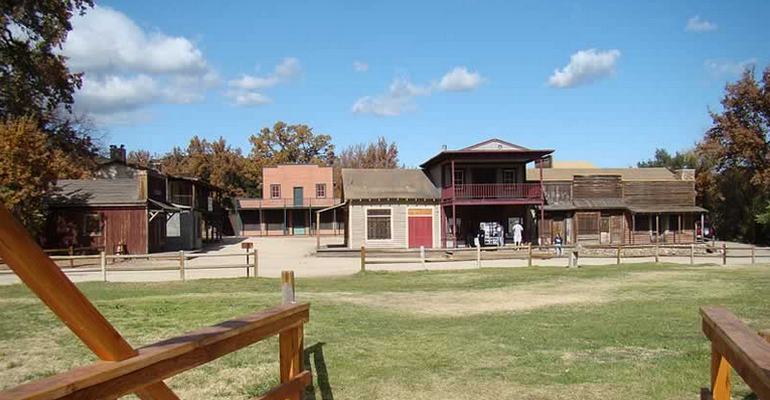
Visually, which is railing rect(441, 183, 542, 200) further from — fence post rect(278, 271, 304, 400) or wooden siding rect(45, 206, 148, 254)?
fence post rect(278, 271, 304, 400)

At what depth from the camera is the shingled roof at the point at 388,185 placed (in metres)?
38.5

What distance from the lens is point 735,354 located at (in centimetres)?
293

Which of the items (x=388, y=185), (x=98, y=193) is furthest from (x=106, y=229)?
(x=388, y=185)

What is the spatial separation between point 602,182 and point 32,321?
39061 millimetres

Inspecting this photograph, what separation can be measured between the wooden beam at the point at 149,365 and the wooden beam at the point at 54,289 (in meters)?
0.07

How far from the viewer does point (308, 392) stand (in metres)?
6.09

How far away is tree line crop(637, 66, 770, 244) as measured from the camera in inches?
1738

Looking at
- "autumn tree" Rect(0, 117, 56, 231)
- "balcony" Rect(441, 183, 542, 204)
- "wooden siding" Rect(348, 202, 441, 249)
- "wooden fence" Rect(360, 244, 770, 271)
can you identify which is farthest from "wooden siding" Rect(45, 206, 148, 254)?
"balcony" Rect(441, 183, 542, 204)

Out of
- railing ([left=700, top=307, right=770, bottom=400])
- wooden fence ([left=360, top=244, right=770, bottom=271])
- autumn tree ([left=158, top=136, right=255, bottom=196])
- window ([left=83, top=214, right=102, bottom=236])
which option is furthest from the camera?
autumn tree ([left=158, top=136, right=255, bottom=196])

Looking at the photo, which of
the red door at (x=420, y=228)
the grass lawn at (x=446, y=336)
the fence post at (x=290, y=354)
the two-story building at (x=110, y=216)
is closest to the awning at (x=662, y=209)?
the red door at (x=420, y=228)

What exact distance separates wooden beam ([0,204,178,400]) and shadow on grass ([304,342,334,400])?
275cm

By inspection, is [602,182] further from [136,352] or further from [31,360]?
[136,352]

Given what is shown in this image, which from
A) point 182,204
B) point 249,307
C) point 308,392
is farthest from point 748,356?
point 182,204

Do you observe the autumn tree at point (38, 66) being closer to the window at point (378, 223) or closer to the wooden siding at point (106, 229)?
the wooden siding at point (106, 229)
